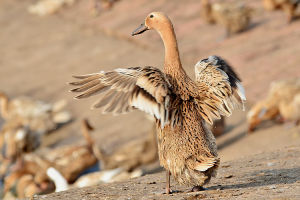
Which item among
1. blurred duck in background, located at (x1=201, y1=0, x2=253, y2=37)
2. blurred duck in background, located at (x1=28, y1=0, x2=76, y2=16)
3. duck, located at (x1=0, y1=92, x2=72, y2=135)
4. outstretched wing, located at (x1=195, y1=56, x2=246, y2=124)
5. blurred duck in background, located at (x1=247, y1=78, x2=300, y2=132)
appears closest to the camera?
outstretched wing, located at (x1=195, y1=56, x2=246, y2=124)

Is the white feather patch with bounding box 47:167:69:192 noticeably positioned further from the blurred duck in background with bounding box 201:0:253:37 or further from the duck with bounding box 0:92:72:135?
the blurred duck in background with bounding box 201:0:253:37

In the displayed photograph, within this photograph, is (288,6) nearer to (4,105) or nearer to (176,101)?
(4,105)

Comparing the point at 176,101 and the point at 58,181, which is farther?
the point at 58,181

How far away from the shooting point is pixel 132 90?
241 inches

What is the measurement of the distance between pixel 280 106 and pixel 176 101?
26.0ft

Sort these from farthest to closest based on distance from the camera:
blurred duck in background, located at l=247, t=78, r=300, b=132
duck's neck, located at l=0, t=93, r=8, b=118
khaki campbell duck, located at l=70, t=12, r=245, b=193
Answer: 1. duck's neck, located at l=0, t=93, r=8, b=118
2. blurred duck in background, located at l=247, t=78, r=300, b=132
3. khaki campbell duck, located at l=70, t=12, r=245, b=193

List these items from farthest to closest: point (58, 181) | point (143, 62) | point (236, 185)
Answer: point (143, 62) < point (58, 181) < point (236, 185)

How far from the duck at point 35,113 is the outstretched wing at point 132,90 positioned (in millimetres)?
11441

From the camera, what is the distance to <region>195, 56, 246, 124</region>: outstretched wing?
6383mm

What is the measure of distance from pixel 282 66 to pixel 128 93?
11.3m

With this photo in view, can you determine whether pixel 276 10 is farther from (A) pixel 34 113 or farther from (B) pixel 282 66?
(A) pixel 34 113

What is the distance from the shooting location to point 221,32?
838 inches

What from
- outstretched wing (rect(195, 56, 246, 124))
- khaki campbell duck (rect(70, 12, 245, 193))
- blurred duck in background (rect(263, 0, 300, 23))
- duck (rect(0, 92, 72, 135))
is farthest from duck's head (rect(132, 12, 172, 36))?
blurred duck in background (rect(263, 0, 300, 23))

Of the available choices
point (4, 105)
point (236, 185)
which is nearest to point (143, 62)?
point (4, 105)
